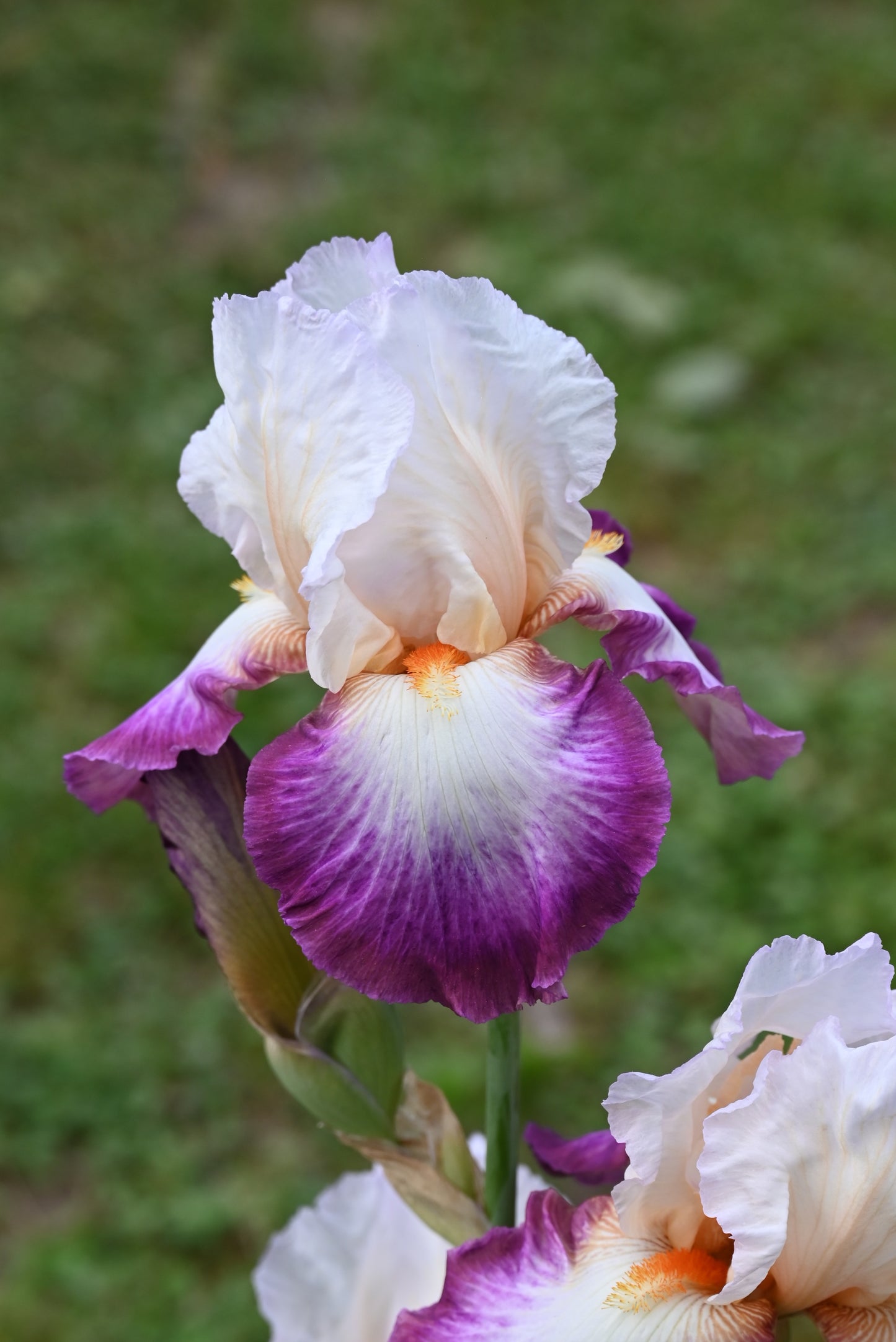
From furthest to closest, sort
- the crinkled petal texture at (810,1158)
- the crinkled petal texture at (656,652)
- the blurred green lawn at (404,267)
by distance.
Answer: the blurred green lawn at (404,267), the crinkled petal texture at (656,652), the crinkled petal texture at (810,1158)

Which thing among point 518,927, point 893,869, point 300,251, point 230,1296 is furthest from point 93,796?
point 300,251

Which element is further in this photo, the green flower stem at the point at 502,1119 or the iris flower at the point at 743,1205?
the green flower stem at the point at 502,1119

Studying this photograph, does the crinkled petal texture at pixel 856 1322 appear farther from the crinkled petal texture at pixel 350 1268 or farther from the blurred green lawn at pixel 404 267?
the blurred green lawn at pixel 404 267

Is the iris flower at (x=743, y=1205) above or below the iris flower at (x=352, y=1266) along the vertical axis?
below

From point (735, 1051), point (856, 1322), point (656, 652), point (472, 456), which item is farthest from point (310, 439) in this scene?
point (856, 1322)

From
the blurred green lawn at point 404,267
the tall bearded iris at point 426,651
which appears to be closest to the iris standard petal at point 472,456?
the tall bearded iris at point 426,651

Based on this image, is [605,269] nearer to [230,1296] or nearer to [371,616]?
[230,1296]

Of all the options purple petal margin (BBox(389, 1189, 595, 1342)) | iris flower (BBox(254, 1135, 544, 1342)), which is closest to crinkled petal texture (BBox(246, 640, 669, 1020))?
purple petal margin (BBox(389, 1189, 595, 1342))
